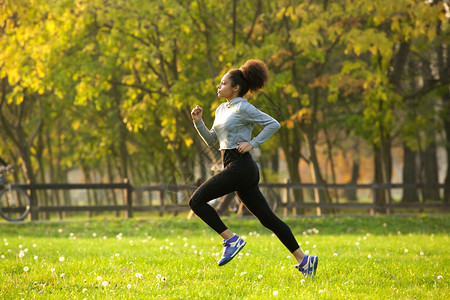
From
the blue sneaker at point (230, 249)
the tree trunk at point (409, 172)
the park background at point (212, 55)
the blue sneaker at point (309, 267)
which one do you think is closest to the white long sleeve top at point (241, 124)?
the blue sneaker at point (230, 249)

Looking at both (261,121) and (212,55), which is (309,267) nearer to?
(261,121)

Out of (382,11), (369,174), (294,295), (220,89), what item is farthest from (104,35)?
(369,174)

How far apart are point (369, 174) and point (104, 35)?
3581 centimetres

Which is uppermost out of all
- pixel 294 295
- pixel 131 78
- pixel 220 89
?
pixel 131 78

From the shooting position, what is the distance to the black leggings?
514 centimetres

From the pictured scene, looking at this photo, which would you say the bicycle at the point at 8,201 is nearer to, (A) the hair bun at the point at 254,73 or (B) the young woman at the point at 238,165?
(B) the young woman at the point at 238,165

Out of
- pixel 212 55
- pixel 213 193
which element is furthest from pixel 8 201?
pixel 213 193

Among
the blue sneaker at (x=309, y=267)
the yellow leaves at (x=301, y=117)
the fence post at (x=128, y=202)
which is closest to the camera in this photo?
the blue sneaker at (x=309, y=267)

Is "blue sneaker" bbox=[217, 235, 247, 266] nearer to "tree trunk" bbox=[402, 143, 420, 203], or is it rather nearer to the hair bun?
the hair bun

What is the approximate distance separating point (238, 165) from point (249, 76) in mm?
926

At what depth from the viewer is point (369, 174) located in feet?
158

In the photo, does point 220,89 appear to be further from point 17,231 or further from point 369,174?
point 369,174

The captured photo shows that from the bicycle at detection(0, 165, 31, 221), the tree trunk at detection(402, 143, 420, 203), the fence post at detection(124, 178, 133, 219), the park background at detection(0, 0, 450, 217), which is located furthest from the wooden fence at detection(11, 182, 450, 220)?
the tree trunk at detection(402, 143, 420, 203)

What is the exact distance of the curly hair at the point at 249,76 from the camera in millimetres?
5449
